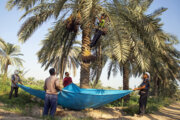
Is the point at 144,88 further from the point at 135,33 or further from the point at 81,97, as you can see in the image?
the point at 135,33

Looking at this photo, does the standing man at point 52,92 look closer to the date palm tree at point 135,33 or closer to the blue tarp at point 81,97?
the blue tarp at point 81,97

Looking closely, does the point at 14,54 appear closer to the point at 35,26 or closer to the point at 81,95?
the point at 35,26

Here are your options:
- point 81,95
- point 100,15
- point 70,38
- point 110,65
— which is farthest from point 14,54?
point 81,95

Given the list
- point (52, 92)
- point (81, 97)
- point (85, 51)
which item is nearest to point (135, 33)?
point (85, 51)

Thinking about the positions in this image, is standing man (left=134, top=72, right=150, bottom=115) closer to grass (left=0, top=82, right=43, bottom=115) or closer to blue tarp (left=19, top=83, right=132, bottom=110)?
blue tarp (left=19, top=83, right=132, bottom=110)

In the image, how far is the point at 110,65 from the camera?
15.0 m

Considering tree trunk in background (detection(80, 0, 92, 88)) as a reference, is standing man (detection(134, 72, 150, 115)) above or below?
below

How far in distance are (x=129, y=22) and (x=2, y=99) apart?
22.7 feet

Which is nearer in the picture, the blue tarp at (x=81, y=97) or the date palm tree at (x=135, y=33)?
the blue tarp at (x=81, y=97)

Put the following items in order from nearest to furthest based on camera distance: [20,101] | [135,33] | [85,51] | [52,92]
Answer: [52,92] → [20,101] → [85,51] → [135,33]

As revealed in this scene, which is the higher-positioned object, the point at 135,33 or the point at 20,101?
Answer: the point at 135,33

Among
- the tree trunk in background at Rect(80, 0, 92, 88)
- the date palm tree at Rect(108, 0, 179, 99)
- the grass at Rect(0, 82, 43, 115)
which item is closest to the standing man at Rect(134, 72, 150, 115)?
the date palm tree at Rect(108, 0, 179, 99)

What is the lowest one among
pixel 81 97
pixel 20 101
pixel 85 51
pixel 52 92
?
pixel 20 101

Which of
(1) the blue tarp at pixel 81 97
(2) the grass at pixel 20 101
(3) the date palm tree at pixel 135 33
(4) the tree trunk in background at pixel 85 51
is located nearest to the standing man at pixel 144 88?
(1) the blue tarp at pixel 81 97
